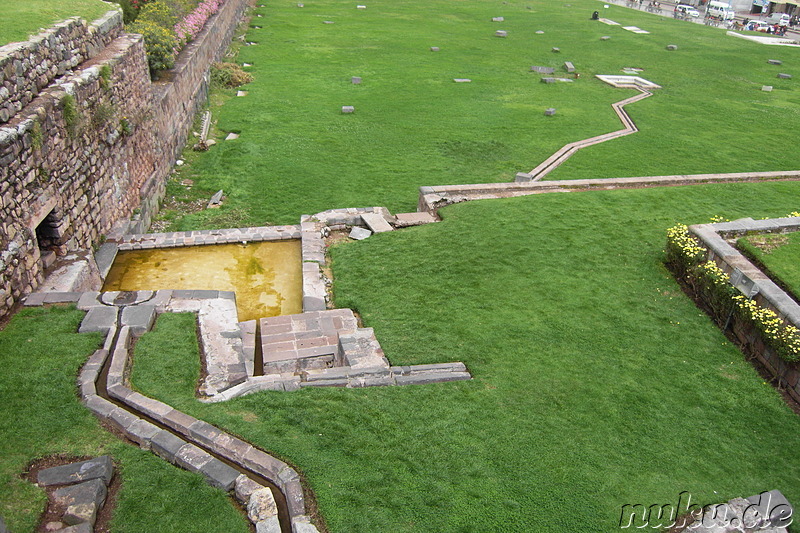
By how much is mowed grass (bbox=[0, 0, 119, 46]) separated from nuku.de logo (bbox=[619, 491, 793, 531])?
1047 centimetres

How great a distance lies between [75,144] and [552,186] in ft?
30.7

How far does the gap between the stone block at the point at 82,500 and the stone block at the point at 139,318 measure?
2.80 metres

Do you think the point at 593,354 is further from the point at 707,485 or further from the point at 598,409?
the point at 707,485

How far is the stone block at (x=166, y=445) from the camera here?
19.5ft

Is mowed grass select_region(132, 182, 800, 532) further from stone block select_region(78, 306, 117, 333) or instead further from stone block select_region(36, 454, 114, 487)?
stone block select_region(36, 454, 114, 487)

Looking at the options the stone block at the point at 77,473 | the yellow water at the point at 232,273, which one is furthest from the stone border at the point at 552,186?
the stone block at the point at 77,473

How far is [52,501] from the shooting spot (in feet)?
17.4

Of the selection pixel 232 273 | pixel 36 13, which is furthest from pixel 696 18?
pixel 36 13

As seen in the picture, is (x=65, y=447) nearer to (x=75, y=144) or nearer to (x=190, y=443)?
(x=190, y=443)

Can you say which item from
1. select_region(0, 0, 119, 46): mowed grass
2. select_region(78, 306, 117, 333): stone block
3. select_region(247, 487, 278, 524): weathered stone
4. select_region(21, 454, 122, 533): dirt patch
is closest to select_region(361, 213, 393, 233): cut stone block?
select_region(78, 306, 117, 333): stone block

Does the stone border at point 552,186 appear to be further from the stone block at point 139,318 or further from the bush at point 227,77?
the bush at point 227,77

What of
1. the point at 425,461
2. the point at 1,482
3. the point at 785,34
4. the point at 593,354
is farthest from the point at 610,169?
the point at 785,34

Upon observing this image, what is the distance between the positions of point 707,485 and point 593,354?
89.5 inches

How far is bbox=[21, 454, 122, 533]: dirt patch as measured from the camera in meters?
5.11
